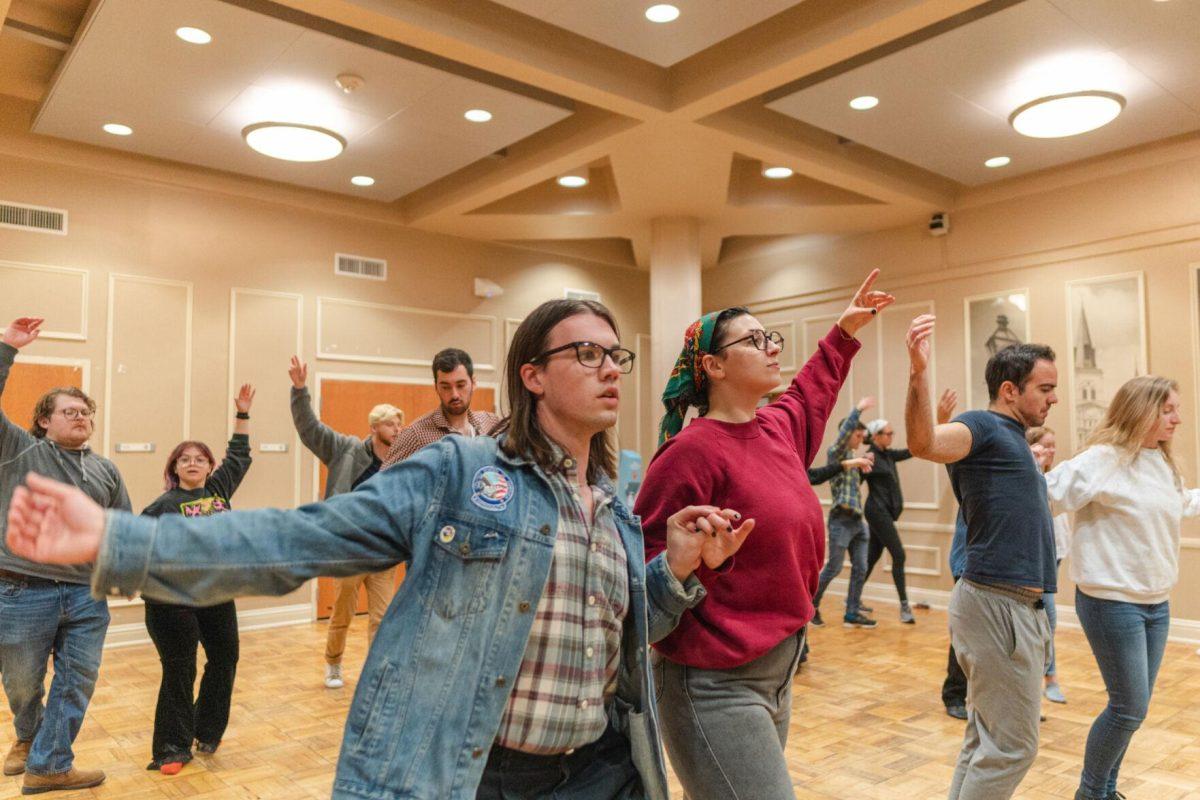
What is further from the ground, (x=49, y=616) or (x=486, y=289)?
(x=486, y=289)

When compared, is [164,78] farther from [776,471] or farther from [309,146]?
[776,471]

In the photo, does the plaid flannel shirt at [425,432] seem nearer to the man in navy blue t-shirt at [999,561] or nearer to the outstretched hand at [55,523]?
the man in navy blue t-shirt at [999,561]

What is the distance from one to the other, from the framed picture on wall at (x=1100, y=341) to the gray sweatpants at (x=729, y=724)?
595 centimetres

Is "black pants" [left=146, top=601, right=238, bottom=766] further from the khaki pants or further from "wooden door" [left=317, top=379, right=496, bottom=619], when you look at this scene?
"wooden door" [left=317, top=379, right=496, bottom=619]

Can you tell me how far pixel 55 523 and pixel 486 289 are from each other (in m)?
7.52

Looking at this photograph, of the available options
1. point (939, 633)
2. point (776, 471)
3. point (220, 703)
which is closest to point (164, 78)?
point (220, 703)

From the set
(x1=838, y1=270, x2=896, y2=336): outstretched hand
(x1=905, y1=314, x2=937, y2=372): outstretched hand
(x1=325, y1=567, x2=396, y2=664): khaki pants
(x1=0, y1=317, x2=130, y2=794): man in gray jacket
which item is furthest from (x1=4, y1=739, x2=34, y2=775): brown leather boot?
(x1=905, y1=314, x2=937, y2=372): outstretched hand

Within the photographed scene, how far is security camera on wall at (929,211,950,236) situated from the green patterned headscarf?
6.39 meters

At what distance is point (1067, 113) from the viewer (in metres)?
5.48

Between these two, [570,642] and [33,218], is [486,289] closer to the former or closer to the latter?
[33,218]

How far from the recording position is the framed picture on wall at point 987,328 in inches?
287

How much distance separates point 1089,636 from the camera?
2.82 metres

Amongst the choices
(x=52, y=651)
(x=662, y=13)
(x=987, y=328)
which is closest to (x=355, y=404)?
(x=52, y=651)

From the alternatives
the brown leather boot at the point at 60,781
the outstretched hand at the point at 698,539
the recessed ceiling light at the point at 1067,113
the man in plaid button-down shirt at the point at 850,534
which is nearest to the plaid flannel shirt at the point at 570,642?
the outstretched hand at the point at 698,539
